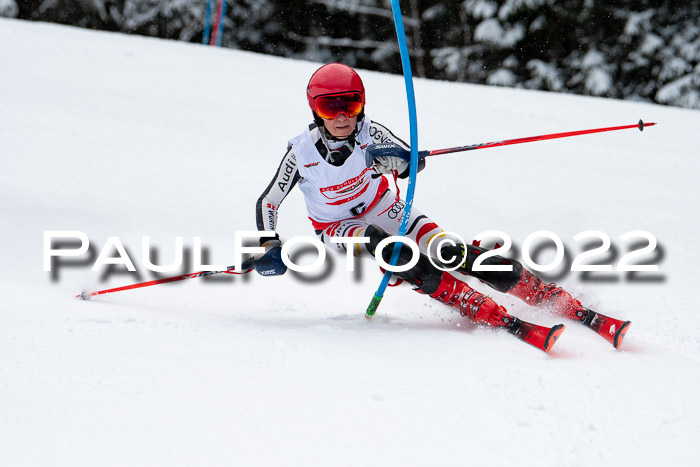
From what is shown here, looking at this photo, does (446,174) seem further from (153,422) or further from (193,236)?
(153,422)

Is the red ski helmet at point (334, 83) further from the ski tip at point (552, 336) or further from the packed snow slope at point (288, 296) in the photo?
the ski tip at point (552, 336)

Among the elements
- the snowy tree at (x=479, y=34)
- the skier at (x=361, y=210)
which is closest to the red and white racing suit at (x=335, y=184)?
the skier at (x=361, y=210)

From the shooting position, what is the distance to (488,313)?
3.01 meters

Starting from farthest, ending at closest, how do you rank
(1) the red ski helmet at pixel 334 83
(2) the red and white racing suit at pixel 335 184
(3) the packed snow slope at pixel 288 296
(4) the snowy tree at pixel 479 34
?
(4) the snowy tree at pixel 479 34
(2) the red and white racing suit at pixel 335 184
(1) the red ski helmet at pixel 334 83
(3) the packed snow slope at pixel 288 296

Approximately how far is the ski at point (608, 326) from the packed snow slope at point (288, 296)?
0.05 m

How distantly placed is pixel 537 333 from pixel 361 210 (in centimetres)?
116

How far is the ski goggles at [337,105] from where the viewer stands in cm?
314

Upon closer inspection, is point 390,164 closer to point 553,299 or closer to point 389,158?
point 389,158

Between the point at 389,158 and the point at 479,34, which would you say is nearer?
the point at 389,158

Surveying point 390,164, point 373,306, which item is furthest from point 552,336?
point 390,164

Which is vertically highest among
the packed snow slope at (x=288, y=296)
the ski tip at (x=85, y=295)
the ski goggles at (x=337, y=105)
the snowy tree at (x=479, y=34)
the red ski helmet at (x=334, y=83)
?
the snowy tree at (x=479, y=34)

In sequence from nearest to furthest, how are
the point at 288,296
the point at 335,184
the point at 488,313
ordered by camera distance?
the point at 488,313, the point at 335,184, the point at 288,296

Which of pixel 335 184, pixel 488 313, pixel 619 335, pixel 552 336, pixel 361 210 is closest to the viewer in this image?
pixel 552 336

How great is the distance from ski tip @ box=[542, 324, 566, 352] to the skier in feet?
0.44
